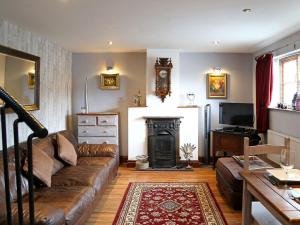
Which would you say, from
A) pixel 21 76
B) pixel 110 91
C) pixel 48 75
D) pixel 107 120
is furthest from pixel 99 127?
pixel 21 76

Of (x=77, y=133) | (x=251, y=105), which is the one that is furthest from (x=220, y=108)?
(x=77, y=133)

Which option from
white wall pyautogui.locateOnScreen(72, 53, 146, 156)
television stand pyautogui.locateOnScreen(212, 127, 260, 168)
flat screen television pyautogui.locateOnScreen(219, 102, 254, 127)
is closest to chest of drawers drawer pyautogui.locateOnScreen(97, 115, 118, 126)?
white wall pyautogui.locateOnScreen(72, 53, 146, 156)

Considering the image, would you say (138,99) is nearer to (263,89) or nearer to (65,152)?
(65,152)

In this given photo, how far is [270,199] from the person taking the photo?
1957 mm

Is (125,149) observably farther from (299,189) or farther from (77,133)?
(299,189)

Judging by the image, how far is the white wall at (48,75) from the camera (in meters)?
3.58

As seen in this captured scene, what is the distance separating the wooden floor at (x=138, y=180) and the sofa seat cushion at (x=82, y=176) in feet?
1.01

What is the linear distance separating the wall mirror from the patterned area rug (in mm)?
2041

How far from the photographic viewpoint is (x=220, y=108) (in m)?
5.70

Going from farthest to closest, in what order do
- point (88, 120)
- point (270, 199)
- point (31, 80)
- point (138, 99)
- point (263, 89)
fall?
point (138, 99), point (88, 120), point (263, 89), point (31, 80), point (270, 199)

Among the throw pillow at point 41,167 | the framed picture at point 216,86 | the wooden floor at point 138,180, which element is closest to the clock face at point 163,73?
the framed picture at point 216,86

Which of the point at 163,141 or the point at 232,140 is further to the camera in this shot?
the point at 163,141

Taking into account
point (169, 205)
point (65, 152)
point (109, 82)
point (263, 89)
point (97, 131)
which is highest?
point (109, 82)

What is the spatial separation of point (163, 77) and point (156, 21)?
217 cm
